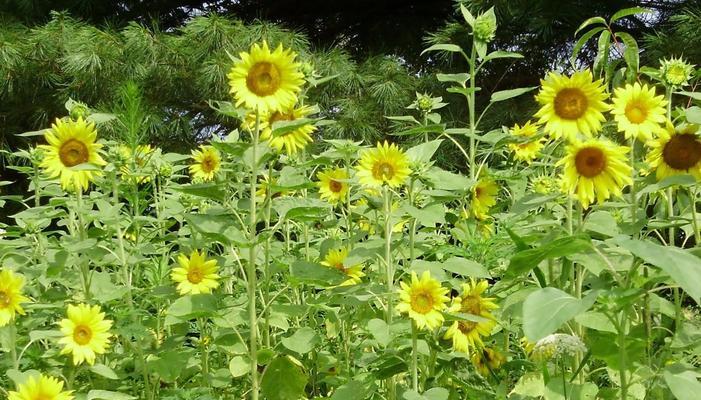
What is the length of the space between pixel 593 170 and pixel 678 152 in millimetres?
155

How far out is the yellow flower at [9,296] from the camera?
1.37 m

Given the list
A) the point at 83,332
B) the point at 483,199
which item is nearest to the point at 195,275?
the point at 83,332

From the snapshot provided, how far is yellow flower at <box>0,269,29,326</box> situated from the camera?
1.37 meters

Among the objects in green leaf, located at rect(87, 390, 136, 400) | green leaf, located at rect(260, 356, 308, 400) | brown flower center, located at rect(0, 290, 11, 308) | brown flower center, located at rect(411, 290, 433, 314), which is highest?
brown flower center, located at rect(0, 290, 11, 308)

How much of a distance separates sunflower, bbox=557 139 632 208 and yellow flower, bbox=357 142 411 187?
290 mm

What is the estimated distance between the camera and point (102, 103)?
4.04m

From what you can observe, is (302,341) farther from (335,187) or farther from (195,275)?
(335,187)

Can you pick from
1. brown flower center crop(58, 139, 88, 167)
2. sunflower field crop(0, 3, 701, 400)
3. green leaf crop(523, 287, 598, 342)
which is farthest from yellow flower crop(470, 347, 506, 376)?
brown flower center crop(58, 139, 88, 167)

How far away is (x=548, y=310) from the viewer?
86 centimetres

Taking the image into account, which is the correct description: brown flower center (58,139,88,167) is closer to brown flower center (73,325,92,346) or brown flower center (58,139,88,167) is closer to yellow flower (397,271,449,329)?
brown flower center (73,325,92,346)

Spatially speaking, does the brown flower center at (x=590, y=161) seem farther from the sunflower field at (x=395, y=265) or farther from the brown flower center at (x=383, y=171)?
the brown flower center at (x=383, y=171)

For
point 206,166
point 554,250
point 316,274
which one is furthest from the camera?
point 206,166

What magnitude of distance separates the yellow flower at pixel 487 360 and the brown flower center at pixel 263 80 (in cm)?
59

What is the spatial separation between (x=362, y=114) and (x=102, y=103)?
1.28 metres
